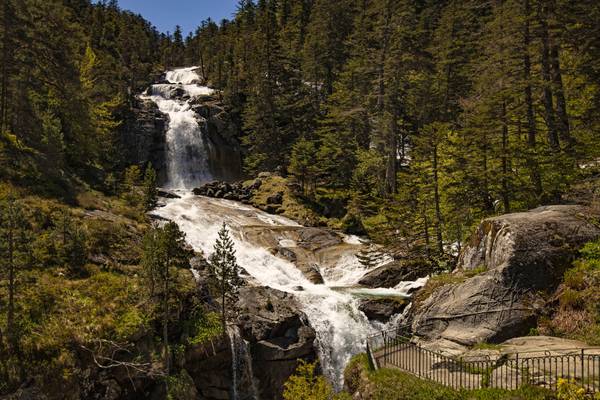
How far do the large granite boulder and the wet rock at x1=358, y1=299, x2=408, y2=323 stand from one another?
17.7 ft

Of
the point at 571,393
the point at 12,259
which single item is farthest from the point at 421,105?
the point at 571,393

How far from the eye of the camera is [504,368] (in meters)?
10.9

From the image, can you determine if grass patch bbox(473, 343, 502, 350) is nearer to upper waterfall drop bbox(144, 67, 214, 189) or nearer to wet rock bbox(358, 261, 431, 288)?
wet rock bbox(358, 261, 431, 288)

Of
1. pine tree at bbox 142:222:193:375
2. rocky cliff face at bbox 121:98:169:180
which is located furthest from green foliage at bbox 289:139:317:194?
pine tree at bbox 142:222:193:375

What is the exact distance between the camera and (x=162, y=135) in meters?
56.7

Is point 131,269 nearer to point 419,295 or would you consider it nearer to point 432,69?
point 419,295

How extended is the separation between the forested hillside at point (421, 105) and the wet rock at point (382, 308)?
14.3 ft

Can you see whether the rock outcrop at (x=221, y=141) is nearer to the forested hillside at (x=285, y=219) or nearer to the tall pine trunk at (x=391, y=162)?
the forested hillside at (x=285, y=219)

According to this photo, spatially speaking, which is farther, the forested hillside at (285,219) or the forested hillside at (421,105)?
the forested hillside at (421,105)

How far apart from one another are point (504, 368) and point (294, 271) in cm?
1754

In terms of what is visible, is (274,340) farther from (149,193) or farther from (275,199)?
(275,199)

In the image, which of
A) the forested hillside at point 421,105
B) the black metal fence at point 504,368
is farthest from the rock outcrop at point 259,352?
the forested hillside at point 421,105

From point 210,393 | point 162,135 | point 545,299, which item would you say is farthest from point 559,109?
point 162,135

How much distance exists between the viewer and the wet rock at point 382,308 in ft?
70.9
